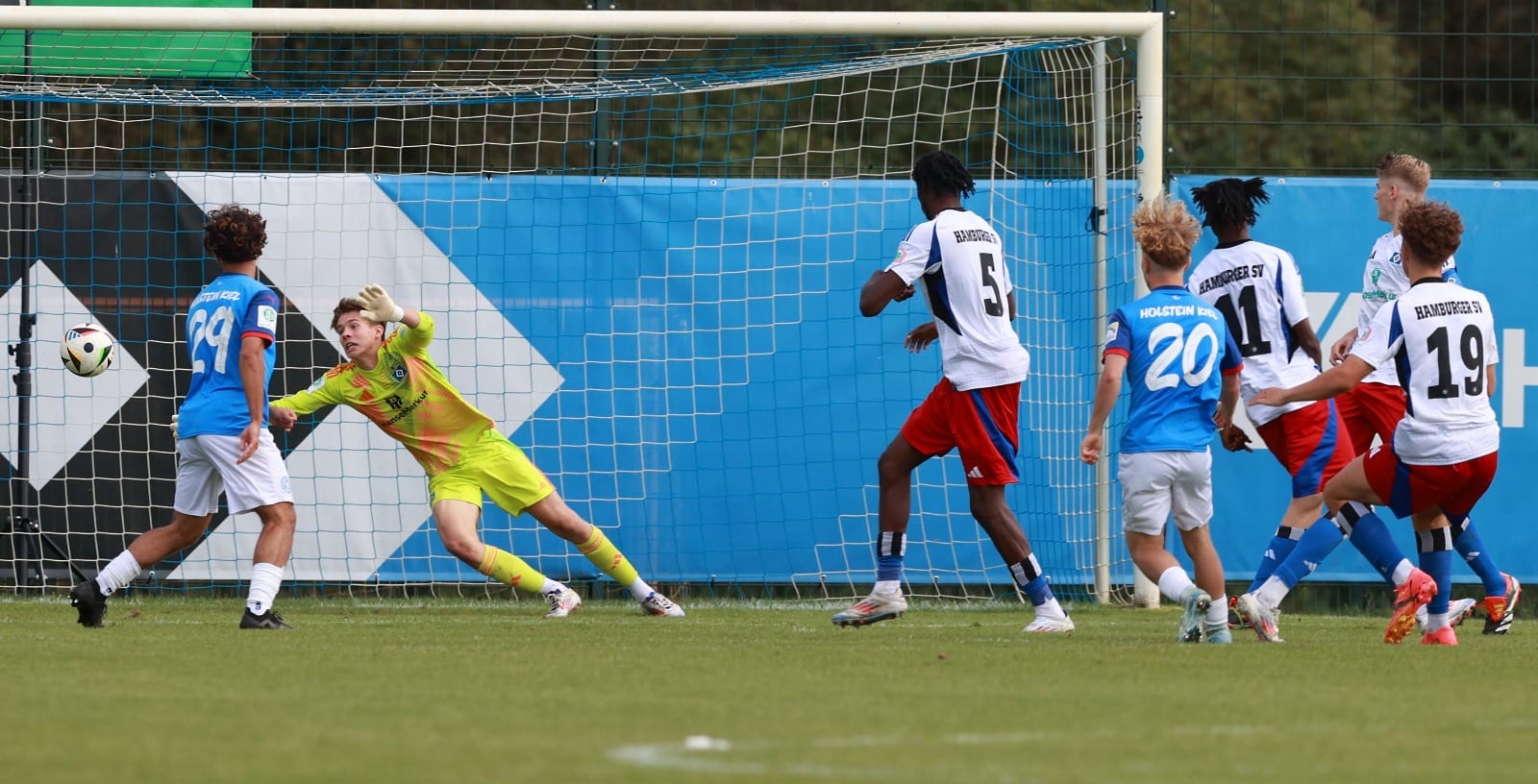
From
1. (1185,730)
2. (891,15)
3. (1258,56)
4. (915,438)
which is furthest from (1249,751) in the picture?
(1258,56)

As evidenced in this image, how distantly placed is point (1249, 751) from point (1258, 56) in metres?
7.84

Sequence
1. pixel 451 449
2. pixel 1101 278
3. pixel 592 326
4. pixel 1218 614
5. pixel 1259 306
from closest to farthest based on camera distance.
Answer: pixel 1218 614, pixel 1259 306, pixel 451 449, pixel 1101 278, pixel 592 326

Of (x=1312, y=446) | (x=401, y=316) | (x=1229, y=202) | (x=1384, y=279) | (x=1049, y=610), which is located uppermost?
(x=1229, y=202)

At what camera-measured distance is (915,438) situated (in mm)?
8203

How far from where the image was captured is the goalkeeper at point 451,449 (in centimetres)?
901

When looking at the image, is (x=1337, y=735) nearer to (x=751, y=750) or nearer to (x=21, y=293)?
(x=751, y=750)

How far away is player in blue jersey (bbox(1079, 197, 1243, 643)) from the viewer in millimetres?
7359

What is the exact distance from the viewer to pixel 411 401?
29.8ft

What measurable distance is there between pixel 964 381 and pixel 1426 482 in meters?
1.82

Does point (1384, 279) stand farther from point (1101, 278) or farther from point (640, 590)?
point (640, 590)

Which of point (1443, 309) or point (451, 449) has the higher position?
point (1443, 309)

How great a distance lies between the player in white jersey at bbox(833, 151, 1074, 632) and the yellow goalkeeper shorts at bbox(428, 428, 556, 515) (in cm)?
171

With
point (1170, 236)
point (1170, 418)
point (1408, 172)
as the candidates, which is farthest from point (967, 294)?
point (1408, 172)

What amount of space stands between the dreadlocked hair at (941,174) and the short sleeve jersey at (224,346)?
2684mm
